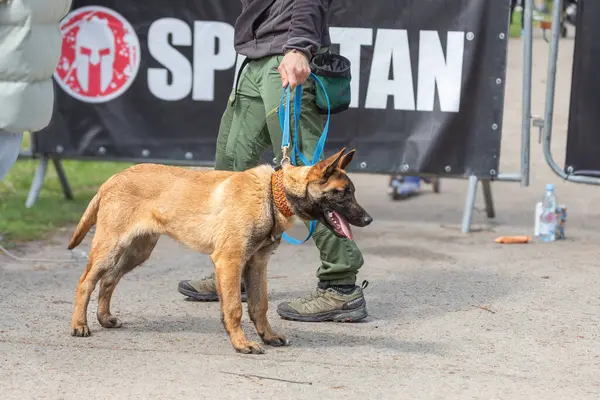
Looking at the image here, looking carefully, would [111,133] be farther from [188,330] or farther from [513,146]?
[513,146]

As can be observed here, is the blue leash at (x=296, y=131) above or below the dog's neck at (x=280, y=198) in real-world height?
above

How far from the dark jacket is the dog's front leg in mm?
1084

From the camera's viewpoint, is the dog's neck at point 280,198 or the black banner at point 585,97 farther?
the black banner at point 585,97

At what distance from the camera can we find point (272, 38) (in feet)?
16.6

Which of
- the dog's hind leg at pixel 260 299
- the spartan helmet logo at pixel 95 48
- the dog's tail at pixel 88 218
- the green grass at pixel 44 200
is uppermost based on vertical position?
the spartan helmet logo at pixel 95 48

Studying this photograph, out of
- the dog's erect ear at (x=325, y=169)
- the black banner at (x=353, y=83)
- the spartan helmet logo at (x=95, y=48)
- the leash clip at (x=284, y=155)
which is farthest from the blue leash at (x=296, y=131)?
the spartan helmet logo at (x=95, y=48)

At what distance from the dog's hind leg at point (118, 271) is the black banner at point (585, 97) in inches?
137

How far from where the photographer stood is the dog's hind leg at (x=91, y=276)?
4.74 meters

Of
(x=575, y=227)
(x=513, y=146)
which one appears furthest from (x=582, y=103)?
(x=513, y=146)

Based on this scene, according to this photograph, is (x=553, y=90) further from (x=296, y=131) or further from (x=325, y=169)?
(x=325, y=169)

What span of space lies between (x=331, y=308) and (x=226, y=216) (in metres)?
0.94

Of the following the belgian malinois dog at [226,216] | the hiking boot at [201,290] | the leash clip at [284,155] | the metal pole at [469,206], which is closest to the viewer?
the belgian malinois dog at [226,216]

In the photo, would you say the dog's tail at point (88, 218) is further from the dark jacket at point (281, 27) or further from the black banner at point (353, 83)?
the black banner at point (353, 83)

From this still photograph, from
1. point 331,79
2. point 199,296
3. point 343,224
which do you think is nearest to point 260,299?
point 343,224
